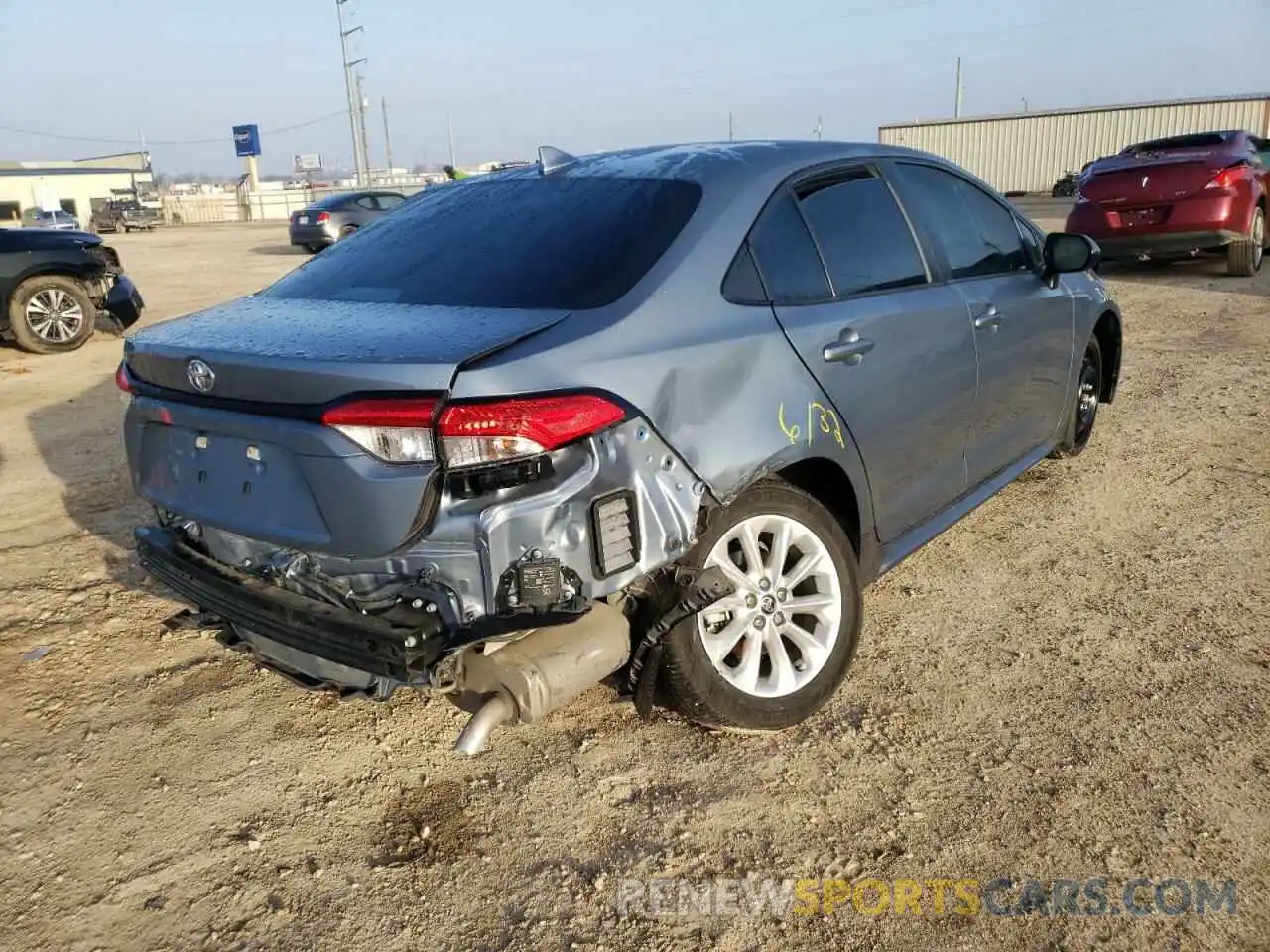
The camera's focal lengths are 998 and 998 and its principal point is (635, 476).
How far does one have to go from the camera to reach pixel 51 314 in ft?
33.3

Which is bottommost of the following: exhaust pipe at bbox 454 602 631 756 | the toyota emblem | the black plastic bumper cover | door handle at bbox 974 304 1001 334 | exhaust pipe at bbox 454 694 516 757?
exhaust pipe at bbox 454 694 516 757

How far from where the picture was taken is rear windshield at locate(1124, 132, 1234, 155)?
11.7 meters

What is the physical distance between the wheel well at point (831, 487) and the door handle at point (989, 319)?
3.37 feet

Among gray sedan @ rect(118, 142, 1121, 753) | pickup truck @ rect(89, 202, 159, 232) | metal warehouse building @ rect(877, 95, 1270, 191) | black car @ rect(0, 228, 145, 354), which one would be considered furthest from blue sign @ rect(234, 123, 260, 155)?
gray sedan @ rect(118, 142, 1121, 753)

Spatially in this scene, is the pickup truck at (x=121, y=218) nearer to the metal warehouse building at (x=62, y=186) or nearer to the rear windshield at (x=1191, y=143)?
the metal warehouse building at (x=62, y=186)

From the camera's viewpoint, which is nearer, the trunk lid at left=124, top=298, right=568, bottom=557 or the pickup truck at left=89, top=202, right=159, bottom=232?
the trunk lid at left=124, top=298, right=568, bottom=557

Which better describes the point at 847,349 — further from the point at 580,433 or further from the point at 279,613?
the point at 279,613

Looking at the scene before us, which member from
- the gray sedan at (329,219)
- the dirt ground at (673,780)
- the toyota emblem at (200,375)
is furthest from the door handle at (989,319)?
the gray sedan at (329,219)

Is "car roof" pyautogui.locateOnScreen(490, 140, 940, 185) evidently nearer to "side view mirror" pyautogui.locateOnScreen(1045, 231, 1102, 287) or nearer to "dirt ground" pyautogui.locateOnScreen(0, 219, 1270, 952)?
"side view mirror" pyautogui.locateOnScreen(1045, 231, 1102, 287)

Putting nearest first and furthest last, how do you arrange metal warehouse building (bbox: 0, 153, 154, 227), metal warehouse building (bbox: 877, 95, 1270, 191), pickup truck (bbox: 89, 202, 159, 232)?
metal warehouse building (bbox: 877, 95, 1270, 191) → pickup truck (bbox: 89, 202, 159, 232) → metal warehouse building (bbox: 0, 153, 154, 227)

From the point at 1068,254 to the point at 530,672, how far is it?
10.6 ft

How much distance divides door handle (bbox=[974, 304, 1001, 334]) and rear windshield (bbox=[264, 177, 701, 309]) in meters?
1.42

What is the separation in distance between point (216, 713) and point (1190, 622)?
11.1 ft

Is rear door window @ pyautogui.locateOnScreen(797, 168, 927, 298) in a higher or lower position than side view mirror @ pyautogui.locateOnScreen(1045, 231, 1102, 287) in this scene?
higher
